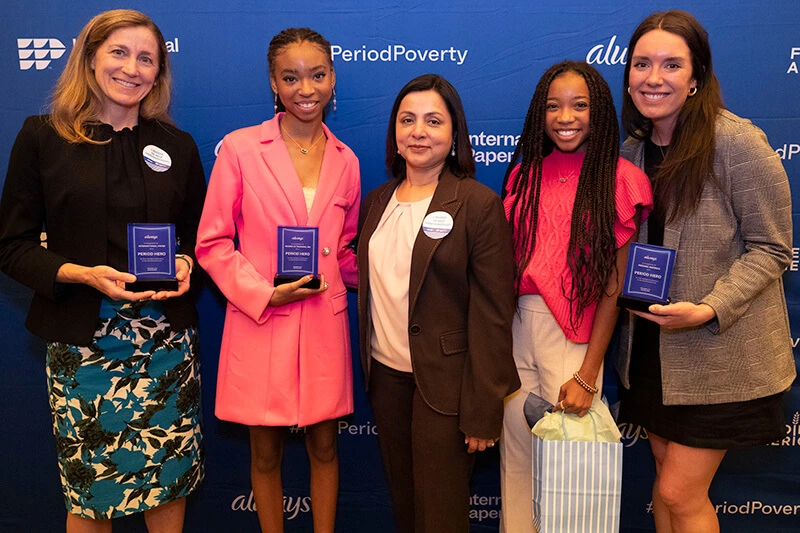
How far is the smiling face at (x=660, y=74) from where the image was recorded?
205cm

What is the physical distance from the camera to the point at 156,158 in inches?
89.7

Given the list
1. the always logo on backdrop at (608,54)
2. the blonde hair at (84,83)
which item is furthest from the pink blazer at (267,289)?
the always logo on backdrop at (608,54)

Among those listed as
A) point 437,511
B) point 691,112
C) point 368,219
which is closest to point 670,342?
point 691,112

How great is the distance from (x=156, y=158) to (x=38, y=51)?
102 centimetres

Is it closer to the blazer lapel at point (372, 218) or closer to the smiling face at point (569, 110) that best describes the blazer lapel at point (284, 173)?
the blazer lapel at point (372, 218)

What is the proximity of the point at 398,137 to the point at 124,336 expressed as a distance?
117 centimetres

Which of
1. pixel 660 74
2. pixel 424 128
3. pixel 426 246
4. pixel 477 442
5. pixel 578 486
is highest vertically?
pixel 660 74

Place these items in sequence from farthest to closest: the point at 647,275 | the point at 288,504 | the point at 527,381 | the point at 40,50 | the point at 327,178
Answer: the point at 288,504 < the point at 40,50 < the point at 327,178 < the point at 527,381 < the point at 647,275

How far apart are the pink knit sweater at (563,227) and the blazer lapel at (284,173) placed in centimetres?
79

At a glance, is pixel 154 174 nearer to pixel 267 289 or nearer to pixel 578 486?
pixel 267 289

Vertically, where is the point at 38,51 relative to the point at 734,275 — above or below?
above

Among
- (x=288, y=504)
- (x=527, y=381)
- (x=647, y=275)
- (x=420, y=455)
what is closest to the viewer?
(x=647, y=275)

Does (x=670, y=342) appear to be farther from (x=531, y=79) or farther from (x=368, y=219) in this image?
(x=531, y=79)

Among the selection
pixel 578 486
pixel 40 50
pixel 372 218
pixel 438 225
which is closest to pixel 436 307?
pixel 438 225
